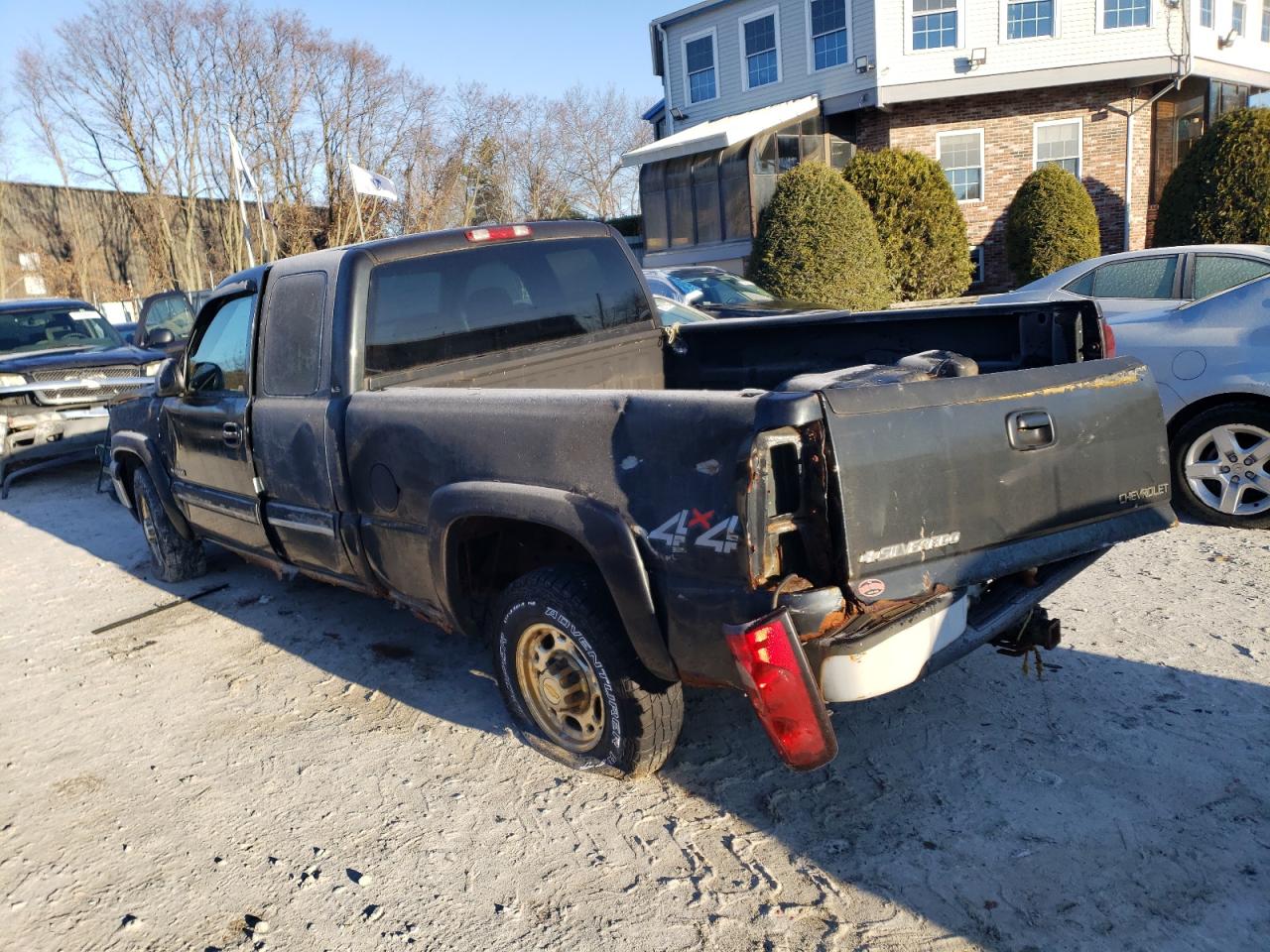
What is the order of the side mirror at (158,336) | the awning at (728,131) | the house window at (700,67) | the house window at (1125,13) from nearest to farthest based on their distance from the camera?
the side mirror at (158,336) → the house window at (1125,13) → the awning at (728,131) → the house window at (700,67)

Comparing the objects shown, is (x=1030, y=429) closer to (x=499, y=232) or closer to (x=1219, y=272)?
(x=499, y=232)

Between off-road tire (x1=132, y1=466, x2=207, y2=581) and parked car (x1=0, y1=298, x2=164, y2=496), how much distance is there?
3.09 m

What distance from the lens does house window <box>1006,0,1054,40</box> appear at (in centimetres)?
2134

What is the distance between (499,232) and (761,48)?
72.5 feet

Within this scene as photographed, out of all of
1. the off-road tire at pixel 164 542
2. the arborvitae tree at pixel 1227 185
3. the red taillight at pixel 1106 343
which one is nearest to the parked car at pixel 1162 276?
the red taillight at pixel 1106 343

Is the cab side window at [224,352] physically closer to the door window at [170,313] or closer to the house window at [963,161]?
the door window at [170,313]

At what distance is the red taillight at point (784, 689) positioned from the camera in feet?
8.61

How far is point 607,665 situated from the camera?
3.28m

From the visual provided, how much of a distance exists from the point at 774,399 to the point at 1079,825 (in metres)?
1.68

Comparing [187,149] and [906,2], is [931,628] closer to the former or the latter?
[906,2]

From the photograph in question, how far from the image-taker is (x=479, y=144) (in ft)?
126

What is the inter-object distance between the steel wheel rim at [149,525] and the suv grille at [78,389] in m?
3.58

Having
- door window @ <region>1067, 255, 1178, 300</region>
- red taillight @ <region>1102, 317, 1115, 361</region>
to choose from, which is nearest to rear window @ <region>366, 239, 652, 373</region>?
red taillight @ <region>1102, 317, 1115, 361</region>

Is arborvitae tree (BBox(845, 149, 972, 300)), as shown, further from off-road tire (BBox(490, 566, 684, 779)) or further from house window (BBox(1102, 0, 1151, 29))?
off-road tire (BBox(490, 566, 684, 779))
